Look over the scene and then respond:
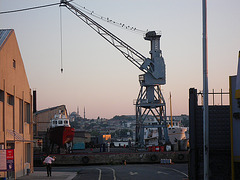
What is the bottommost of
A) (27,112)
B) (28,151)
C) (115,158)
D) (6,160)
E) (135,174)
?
(115,158)

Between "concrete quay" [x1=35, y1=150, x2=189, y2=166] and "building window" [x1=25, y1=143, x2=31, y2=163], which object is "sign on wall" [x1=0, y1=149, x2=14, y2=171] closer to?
"building window" [x1=25, y1=143, x2=31, y2=163]

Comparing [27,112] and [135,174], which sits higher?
[27,112]

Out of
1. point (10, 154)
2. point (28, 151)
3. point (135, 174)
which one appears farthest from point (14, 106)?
point (135, 174)

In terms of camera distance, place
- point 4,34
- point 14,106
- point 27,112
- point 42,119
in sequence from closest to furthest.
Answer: point 4,34 < point 14,106 < point 27,112 < point 42,119

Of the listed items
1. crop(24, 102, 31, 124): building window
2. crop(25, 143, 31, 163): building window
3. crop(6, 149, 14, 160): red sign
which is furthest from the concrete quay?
crop(6, 149, 14, 160): red sign

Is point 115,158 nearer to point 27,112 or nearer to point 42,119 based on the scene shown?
point 27,112

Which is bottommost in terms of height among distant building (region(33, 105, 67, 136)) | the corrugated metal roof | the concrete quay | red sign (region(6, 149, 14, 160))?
the concrete quay

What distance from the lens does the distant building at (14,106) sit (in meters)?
32.2

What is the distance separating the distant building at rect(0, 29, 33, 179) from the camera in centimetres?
3221

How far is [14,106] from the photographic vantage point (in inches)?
1403

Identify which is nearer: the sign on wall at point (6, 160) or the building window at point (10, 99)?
the sign on wall at point (6, 160)

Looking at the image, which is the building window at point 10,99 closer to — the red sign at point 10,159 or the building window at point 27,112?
the building window at point 27,112

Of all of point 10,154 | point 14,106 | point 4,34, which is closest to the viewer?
point 10,154

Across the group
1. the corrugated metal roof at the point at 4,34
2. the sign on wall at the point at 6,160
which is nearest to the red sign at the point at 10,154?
the sign on wall at the point at 6,160
